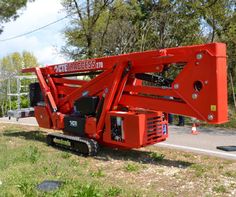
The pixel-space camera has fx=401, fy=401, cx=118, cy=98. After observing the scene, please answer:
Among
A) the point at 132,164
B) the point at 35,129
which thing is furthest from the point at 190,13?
the point at 132,164

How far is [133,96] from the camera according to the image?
8625mm

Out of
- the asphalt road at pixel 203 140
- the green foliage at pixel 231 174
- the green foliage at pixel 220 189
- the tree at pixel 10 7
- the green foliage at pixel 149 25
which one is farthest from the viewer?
the green foliage at pixel 149 25

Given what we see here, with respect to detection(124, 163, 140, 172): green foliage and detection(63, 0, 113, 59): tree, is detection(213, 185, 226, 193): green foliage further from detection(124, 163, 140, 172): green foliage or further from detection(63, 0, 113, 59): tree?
detection(63, 0, 113, 59): tree

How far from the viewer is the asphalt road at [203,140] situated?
9461 millimetres

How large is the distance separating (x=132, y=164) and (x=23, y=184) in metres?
2.52

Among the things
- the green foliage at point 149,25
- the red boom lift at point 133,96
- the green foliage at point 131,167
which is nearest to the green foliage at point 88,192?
the green foliage at point 131,167

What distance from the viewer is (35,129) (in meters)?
13.5

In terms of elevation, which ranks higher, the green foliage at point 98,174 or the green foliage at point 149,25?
the green foliage at point 149,25

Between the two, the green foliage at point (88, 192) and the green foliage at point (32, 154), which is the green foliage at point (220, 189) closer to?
the green foliage at point (88, 192)

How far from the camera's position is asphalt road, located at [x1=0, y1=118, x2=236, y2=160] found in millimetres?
9461

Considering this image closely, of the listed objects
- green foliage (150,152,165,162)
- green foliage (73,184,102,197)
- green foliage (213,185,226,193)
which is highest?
green foliage (150,152,165,162)

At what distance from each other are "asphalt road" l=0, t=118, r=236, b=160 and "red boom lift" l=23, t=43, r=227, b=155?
4.52ft

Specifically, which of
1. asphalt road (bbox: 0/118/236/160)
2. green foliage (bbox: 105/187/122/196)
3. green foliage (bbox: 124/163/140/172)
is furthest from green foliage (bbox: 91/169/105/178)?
asphalt road (bbox: 0/118/236/160)

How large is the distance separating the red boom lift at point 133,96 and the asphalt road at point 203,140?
4.52ft
